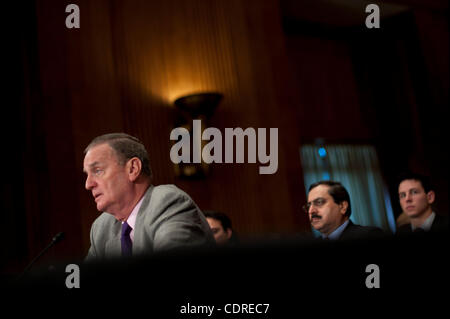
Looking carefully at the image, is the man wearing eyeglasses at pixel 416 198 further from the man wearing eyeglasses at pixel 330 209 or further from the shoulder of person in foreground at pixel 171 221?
the shoulder of person in foreground at pixel 171 221

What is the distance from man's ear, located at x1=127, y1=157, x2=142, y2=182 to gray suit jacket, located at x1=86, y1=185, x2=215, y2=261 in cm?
6

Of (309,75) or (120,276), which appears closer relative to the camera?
(120,276)

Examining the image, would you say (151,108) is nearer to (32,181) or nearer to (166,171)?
(166,171)

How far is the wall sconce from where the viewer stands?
178 inches

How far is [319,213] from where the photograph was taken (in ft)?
11.3

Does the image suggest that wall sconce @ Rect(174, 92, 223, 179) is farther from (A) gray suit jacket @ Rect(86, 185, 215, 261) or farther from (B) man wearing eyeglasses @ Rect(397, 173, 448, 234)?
(A) gray suit jacket @ Rect(86, 185, 215, 261)

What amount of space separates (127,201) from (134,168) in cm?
10

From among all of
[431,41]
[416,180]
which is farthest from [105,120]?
[431,41]

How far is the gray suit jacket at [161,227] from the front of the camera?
1.48m

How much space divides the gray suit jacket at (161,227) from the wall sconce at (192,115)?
268 centimetres
